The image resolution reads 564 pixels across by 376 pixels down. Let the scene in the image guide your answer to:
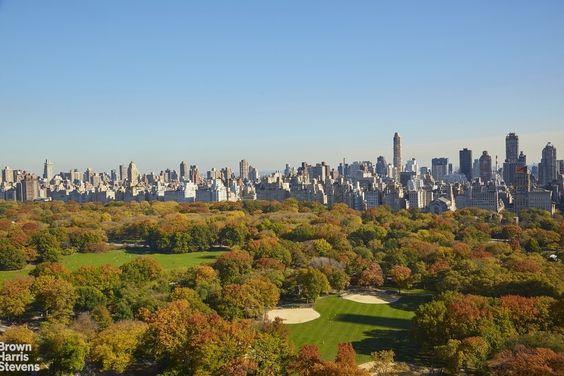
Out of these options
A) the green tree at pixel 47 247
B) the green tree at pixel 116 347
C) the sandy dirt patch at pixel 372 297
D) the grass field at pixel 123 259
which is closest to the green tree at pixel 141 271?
the grass field at pixel 123 259

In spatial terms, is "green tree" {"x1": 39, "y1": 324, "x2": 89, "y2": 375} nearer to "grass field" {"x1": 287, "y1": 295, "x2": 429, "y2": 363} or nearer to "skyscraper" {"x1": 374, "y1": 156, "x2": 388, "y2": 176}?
"grass field" {"x1": 287, "y1": 295, "x2": 429, "y2": 363}

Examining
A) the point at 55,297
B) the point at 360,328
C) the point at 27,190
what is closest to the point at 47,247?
the point at 55,297

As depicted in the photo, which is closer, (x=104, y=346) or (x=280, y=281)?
(x=104, y=346)

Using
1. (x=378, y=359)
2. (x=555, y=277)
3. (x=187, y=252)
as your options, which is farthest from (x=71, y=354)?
(x=187, y=252)

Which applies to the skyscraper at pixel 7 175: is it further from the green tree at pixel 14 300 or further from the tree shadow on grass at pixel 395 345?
the tree shadow on grass at pixel 395 345

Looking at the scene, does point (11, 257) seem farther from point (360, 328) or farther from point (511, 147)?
point (511, 147)

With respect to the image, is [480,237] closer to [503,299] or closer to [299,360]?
[503,299]
